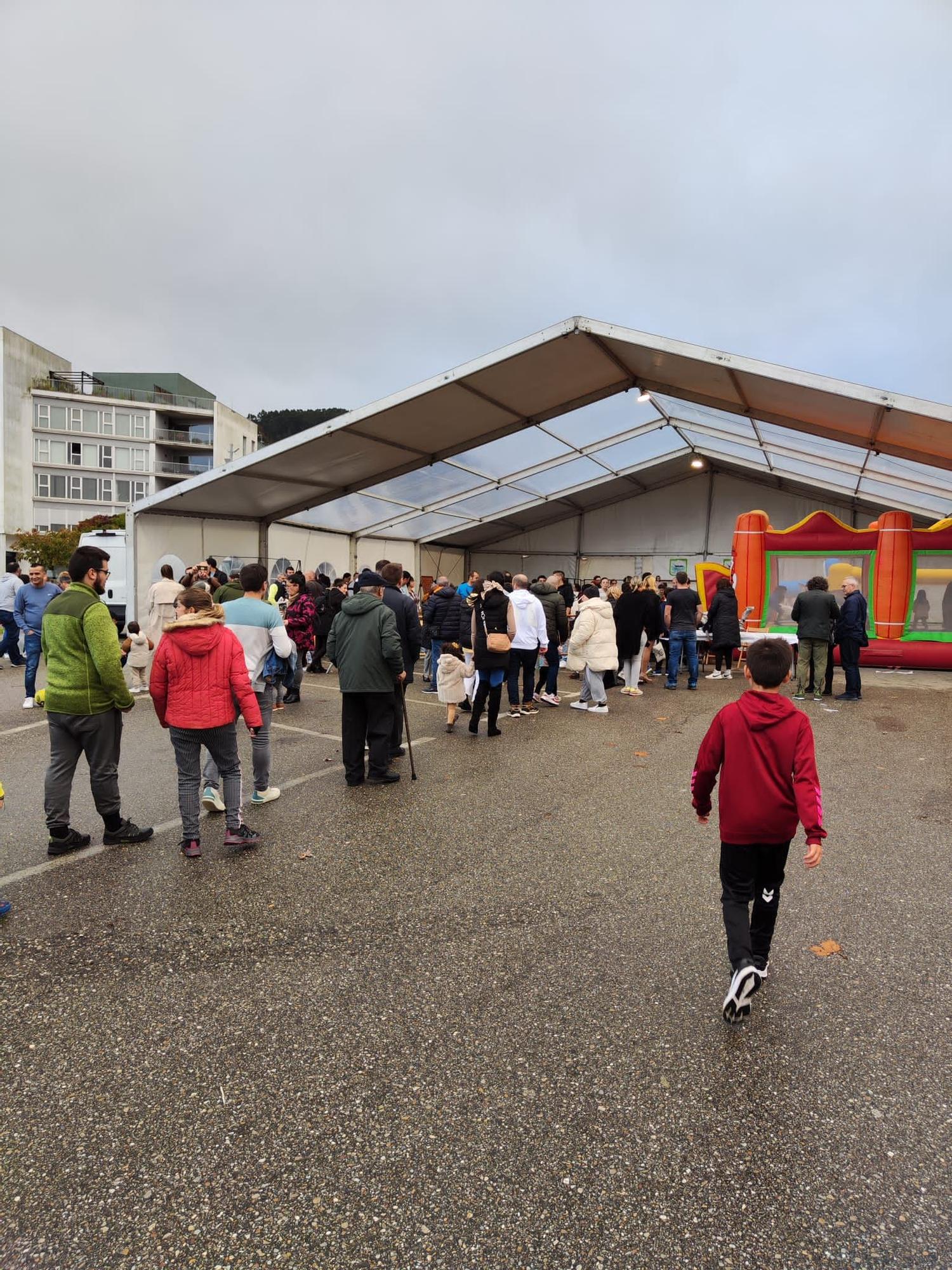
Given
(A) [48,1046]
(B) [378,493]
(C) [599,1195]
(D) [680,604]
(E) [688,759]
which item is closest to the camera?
(C) [599,1195]

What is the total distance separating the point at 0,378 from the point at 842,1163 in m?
61.0

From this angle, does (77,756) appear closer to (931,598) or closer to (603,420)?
→ (931,598)

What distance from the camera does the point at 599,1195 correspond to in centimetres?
199

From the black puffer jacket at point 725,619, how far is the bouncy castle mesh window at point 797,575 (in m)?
3.91

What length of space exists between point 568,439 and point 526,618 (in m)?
12.0

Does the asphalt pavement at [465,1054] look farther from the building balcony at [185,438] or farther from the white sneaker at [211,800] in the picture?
the building balcony at [185,438]

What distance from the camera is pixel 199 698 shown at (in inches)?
172

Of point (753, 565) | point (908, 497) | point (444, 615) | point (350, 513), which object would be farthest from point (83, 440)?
point (908, 497)

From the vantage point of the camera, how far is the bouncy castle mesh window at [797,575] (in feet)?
49.4

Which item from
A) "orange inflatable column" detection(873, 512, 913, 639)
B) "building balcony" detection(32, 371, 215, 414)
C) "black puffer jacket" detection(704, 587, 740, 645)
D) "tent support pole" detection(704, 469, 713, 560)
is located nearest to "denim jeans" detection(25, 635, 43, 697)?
"black puffer jacket" detection(704, 587, 740, 645)

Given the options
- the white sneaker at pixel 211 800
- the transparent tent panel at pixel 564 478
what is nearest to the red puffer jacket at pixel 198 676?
the white sneaker at pixel 211 800

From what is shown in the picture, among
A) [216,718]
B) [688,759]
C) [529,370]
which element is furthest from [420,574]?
[216,718]

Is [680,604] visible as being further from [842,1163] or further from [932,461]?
[842,1163]

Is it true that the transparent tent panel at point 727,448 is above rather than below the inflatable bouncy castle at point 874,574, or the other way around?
above
